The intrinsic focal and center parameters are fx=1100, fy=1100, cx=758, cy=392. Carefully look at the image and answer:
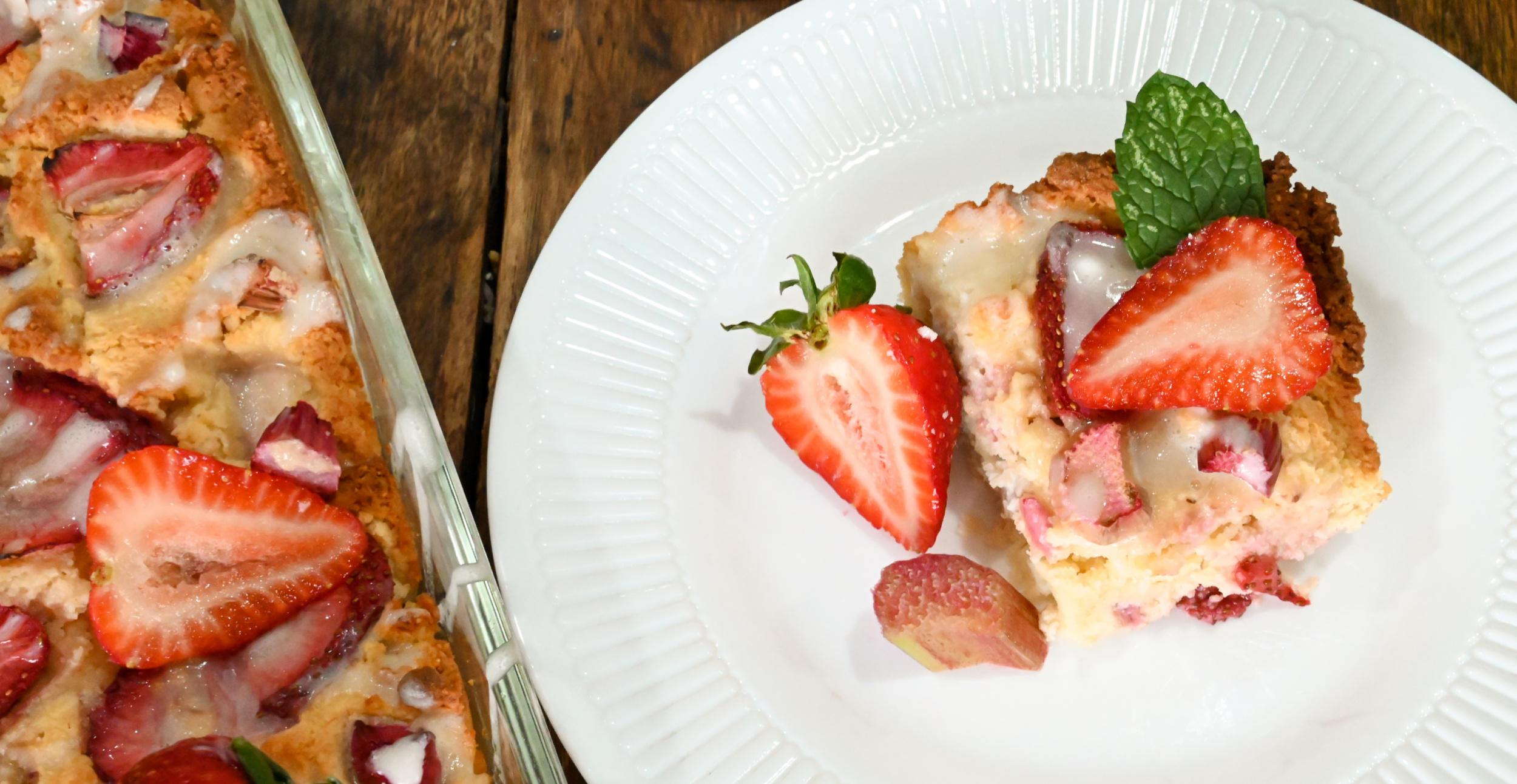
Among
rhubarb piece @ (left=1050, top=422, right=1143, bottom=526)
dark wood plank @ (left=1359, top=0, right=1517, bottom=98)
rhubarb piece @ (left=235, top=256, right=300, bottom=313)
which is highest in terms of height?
dark wood plank @ (left=1359, top=0, right=1517, bottom=98)

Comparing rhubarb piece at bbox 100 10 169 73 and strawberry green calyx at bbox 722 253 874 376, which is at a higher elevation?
rhubarb piece at bbox 100 10 169 73

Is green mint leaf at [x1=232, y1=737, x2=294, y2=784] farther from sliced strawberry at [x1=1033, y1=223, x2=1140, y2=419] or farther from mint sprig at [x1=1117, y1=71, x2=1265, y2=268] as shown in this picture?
mint sprig at [x1=1117, y1=71, x2=1265, y2=268]

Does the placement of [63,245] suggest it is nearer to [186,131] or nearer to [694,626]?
[186,131]

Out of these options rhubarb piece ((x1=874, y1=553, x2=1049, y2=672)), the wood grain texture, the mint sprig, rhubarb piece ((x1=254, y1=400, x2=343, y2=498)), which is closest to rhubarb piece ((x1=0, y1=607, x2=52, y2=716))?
rhubarb piece ((x1=254, y1=400, x2=343, y2=498))

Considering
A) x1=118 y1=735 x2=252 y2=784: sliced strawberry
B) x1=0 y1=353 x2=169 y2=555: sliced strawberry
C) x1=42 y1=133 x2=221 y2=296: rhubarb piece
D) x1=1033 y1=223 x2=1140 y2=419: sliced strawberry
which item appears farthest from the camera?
x1=1033 y1=223 x2=1140 y2=419: sliced strawberry

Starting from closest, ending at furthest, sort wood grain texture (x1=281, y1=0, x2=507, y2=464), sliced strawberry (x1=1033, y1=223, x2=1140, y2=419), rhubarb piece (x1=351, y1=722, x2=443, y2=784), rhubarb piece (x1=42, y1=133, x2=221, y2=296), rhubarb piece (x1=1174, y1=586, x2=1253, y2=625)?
rhubarb piece (x1=351, y1=722, x2=443, y2=784), rhubarb piece (x1=42, y1=133, x2=221, y2=296), sliced strawberry (x1=1033, y1=223, x2=1140, y2=419), rhubarb piece (x1=1174, y1=586, x2=1253, y2=625), wood grain texture (x1=281, y1=0, x2=507, y2=464)

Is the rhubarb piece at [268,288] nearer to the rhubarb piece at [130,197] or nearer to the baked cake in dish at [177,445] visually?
the baked cake in dish at [177,445]

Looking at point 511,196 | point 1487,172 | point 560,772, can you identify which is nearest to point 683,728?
point 560,772
